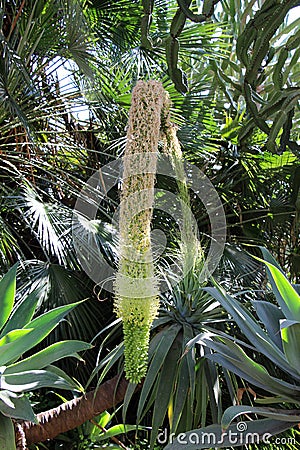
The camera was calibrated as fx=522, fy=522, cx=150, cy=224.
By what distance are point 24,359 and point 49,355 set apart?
7 cm

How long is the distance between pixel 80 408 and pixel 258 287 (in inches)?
49.1

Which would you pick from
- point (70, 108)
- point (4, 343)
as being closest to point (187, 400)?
point (4, 343)

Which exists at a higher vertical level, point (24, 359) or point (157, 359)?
point (24, 359)

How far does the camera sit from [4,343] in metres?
1.23

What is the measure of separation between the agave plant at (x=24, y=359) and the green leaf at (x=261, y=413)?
0.36m

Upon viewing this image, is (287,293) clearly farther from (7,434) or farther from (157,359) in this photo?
(7,434)

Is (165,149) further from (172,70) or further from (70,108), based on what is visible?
(70,108)

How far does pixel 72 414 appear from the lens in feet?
4.66

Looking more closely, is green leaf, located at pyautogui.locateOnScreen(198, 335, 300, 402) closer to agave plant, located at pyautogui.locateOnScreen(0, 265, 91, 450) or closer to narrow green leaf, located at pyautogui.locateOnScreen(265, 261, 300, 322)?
narrow green leaf, located at pyautogui.locateOnScreen(265, 261, 300, 322)

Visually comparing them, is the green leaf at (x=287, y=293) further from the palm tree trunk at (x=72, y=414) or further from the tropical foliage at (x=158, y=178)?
the palm tree trunk at (x=72, y=414)

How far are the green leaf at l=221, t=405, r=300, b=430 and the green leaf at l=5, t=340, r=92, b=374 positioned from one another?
0.36 m

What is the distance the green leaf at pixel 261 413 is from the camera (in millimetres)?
1057

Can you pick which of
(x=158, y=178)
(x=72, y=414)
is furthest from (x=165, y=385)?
(x=158, y=178)

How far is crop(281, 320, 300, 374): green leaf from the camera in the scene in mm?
1205
